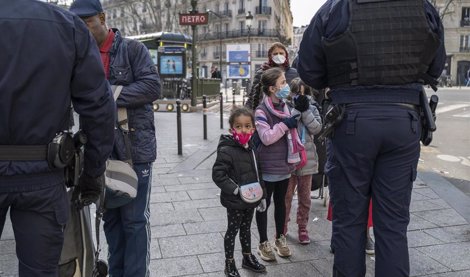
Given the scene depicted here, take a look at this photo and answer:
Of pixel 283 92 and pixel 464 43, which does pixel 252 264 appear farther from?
pixel 464 43

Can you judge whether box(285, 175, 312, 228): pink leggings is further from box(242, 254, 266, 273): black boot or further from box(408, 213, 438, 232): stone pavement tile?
box(408, 213, 438, 232): stone pavement tile

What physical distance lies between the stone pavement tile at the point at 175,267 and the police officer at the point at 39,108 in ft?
5.01

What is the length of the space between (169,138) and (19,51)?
28.8 feet

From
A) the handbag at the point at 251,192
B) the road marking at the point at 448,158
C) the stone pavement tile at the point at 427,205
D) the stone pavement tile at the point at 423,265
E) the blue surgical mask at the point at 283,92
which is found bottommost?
the road marking at the point at 448,158

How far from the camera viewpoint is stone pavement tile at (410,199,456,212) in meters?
5.25

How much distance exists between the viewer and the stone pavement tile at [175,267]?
11.9 ft

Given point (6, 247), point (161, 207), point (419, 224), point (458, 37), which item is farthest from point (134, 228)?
point (458, 37)

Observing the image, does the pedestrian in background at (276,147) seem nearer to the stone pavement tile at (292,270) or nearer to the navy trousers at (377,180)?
the stone pavement tile at (292,270)

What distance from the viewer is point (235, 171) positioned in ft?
11.7

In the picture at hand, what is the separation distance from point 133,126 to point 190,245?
5.24 ft

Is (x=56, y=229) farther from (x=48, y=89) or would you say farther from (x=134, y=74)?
(x=134, y=74)

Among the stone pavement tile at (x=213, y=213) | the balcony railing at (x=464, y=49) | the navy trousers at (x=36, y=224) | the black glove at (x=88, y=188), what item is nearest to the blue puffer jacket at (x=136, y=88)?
the black glove at (x=88, y=188)

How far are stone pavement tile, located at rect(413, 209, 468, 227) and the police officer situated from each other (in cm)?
393

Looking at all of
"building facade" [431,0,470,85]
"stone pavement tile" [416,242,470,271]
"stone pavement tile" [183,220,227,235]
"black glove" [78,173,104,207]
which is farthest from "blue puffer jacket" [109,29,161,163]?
"building facade" [431,0,470,85]
